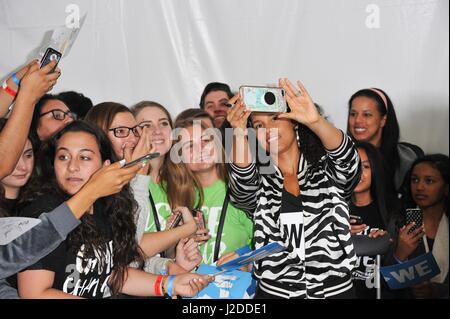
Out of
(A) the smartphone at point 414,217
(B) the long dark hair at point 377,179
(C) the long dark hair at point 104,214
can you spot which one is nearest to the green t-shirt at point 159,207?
(C) the long dark hair at point 104,214

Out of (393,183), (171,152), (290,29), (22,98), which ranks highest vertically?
(290,29)

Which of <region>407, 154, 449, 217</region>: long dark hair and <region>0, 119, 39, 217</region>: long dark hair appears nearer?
<region>0, 119, 39, 217</region>: long dark hair

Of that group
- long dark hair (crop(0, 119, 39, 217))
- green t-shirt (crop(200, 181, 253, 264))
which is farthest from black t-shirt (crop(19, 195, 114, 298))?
green t-shirt (crop(200, 181, 253, 264))

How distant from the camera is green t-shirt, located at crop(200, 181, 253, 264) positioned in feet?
6.62

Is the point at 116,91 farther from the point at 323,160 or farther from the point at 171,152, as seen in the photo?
the point at 323,160

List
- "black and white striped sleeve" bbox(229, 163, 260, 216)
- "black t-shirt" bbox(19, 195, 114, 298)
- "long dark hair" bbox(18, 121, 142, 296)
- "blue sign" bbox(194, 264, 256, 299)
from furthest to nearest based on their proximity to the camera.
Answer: "blue sign" bbox(194, 264, 256, 299)
"black and white striped sleeve" bbox(229, 163, 260, 216)
"long dark hair" bbox(18, 121, 142, 296)
"black t-shirt" bbox(19, 195, 114, 298)

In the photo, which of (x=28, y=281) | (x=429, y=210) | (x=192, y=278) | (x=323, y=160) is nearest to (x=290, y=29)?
(x=323, y=160)

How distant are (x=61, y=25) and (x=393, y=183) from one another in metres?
1.30

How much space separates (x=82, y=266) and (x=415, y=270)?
1.12 metres

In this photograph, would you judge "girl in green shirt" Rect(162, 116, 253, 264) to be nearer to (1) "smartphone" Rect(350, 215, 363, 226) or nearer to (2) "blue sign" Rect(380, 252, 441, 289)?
(1) "smartphone" Rect(350, 215, 363, 226)

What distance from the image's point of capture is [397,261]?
81.7 inches

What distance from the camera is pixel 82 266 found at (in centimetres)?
159

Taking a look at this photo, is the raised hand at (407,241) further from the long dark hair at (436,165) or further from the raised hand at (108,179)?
the raised hand at (108,179)

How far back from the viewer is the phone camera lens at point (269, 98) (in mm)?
1809
